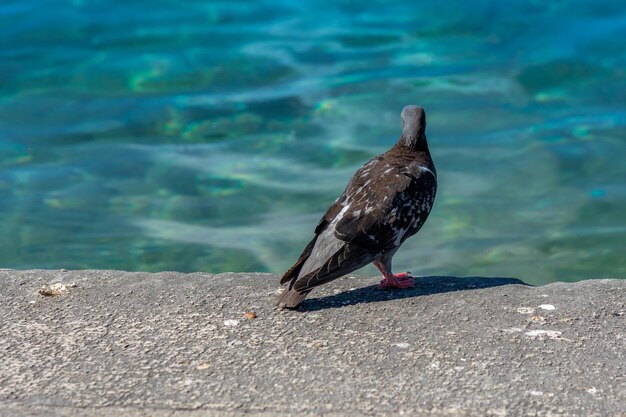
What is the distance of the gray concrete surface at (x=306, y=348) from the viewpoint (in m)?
3.62

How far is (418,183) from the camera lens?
5.18m

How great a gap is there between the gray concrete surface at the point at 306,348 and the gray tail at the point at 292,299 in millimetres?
39

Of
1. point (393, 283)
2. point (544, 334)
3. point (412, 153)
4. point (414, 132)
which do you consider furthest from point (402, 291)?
point (414, 132)

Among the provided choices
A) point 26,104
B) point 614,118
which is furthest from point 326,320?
point 26,104

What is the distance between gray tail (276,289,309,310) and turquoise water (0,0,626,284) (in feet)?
15.4

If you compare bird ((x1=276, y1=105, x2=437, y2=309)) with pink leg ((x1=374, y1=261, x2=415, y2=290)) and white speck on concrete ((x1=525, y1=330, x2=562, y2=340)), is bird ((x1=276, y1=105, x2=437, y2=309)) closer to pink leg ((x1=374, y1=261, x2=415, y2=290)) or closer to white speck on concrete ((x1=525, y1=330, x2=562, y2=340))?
pink leg ((x1=374, y1=261, x2=415, y2=290))

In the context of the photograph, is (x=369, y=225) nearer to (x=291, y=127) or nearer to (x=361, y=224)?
(x=361, y=224)

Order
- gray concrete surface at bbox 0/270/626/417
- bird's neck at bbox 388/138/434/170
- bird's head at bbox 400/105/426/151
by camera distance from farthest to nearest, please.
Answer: bird's head at bbox 400/105/426/151 → bird's neck at bbox 388/138/434/170 → gray concrete surface at bbox 0/270/626/417

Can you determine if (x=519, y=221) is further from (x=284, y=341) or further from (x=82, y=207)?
(x=284, y=341)

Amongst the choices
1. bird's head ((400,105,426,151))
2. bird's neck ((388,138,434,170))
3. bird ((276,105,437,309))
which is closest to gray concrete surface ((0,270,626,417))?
bird ((276,105,437,309))

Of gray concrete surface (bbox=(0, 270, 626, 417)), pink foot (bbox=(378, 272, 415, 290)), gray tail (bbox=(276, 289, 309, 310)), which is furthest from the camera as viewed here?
pink foot (bbox=(378, 272, 415, 290))

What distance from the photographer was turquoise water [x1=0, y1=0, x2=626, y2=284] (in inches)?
387

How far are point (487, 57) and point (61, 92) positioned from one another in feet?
20.2

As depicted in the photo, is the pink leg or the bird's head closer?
the pink leg
